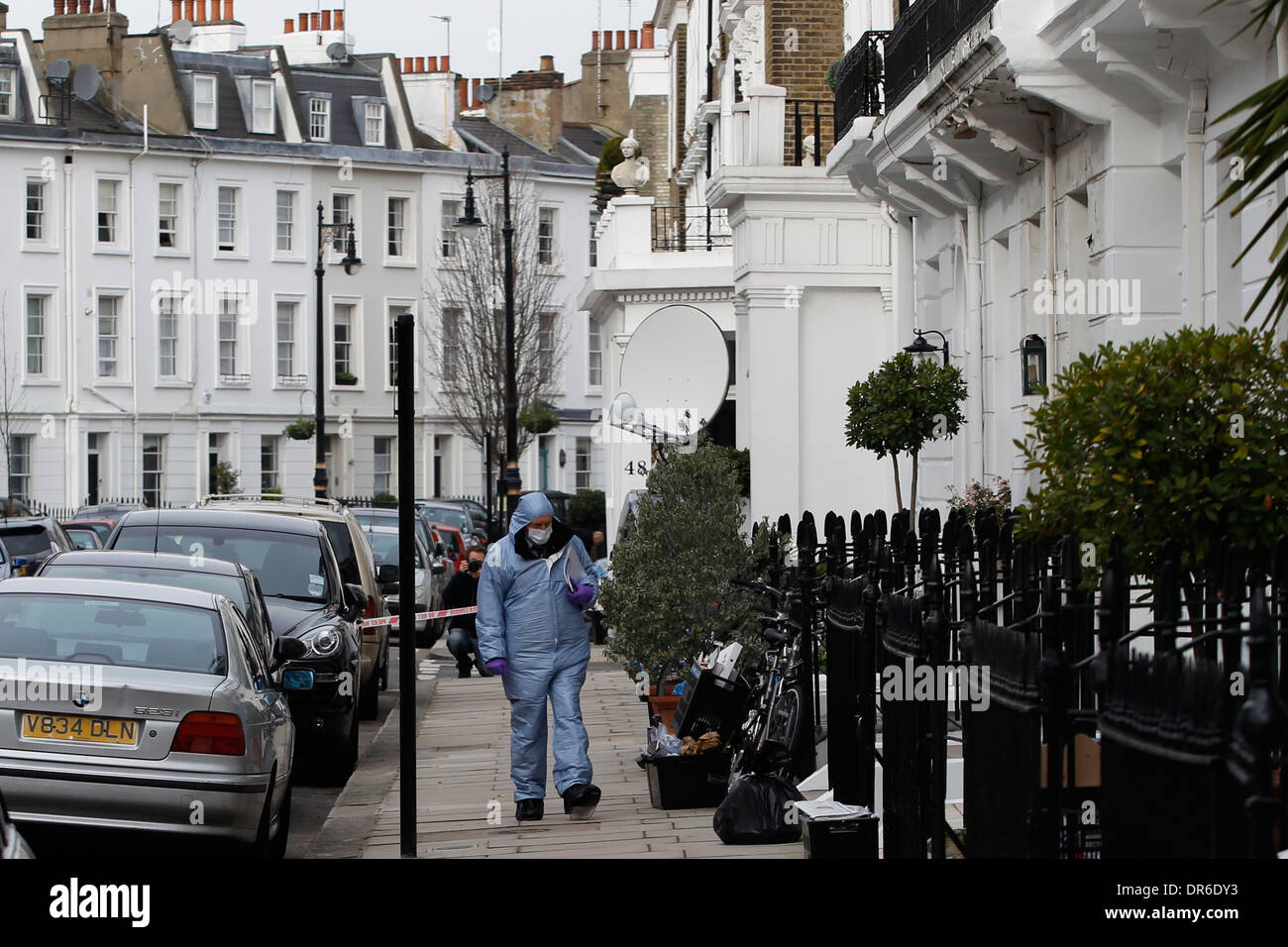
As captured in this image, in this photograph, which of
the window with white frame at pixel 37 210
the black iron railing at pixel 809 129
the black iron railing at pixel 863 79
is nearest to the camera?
the black iron railing at pixel 863 79

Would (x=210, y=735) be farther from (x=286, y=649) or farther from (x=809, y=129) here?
(x=809, y=129)

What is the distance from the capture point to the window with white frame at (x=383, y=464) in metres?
60.2

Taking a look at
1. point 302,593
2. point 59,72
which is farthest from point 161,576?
point 59,72

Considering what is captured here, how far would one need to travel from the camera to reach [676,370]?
72.8 ft

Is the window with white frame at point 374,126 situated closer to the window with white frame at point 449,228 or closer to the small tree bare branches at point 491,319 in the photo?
the window with white frame at point 449,228

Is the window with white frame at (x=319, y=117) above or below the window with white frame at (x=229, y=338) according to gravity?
above

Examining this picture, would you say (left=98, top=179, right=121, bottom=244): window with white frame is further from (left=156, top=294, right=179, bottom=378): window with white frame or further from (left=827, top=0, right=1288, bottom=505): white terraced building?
(left=827, top=0, right=1288, bottom=505): white terraced building

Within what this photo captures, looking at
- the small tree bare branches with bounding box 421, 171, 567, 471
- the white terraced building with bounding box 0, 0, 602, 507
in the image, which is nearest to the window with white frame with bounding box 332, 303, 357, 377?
the white terraced building with bounding box 0, 0, 602, 507

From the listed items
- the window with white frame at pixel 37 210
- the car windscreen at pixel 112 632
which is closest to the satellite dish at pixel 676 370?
the car windscreen at pixel 112 632

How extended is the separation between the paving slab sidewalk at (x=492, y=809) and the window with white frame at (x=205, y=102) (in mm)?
45440

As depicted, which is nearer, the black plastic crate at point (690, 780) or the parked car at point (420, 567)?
the black plastic crate at point (690, 780)

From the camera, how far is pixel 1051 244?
14.0 metres

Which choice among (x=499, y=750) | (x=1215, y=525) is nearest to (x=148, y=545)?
(x=499, y=750)

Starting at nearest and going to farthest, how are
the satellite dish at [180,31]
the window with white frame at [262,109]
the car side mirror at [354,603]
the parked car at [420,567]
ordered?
the car side mirror at [354,603]
the parked car at [420,567]
the window with white frame at [262,109]
the satellite dish at [180,31]
